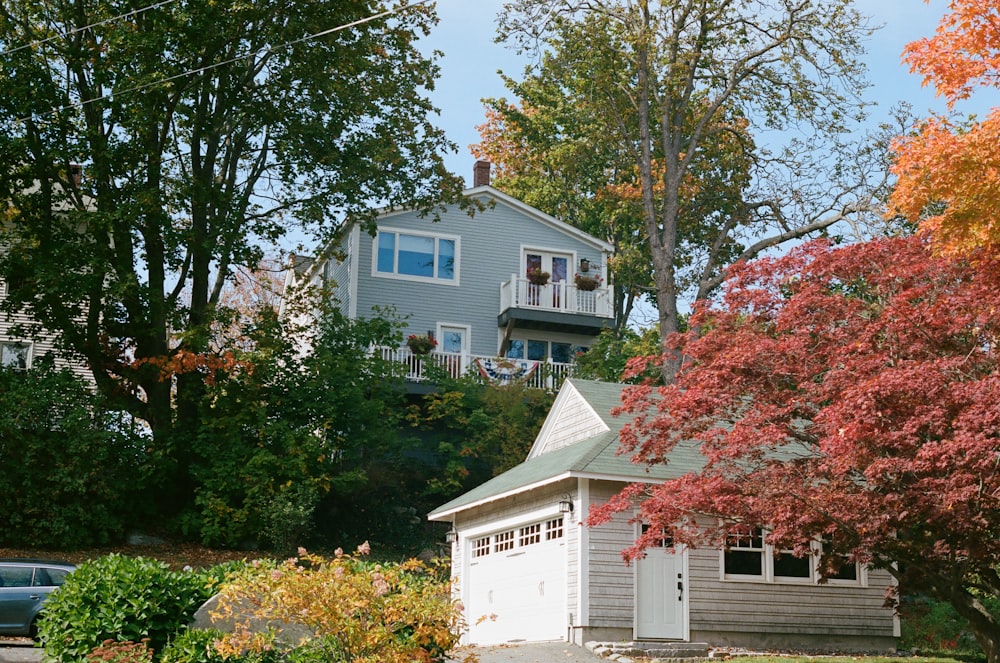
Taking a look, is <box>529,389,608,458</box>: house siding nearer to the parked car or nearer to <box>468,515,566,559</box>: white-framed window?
<box>468,515,566,559</box>: white-framed window

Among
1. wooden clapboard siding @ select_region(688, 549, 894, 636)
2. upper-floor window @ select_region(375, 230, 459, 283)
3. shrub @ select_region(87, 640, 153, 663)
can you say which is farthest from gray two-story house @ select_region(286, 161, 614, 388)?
shrub @ select_region(87, 640, 153, 663)

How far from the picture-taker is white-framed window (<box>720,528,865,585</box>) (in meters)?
19.6

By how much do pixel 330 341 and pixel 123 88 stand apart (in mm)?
8267

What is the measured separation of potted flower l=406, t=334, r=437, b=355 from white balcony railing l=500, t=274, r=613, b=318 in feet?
11.4

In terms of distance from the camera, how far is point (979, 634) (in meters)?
14.8

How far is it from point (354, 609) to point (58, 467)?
56.7ft

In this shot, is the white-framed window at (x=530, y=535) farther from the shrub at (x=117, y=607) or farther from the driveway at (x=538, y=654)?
the shrub at (x=117, y=607)

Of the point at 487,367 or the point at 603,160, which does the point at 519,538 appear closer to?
the point at 487,367

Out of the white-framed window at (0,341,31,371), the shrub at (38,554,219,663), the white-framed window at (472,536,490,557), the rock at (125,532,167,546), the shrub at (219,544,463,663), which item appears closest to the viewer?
the shrub at (219,544,463,663)

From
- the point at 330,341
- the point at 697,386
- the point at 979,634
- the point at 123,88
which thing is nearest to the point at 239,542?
the point at 330,341

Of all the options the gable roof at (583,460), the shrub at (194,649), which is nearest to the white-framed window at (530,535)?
the gable roof at (583,460)

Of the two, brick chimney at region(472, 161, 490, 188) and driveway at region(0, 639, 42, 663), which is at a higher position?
brick chimney at region(472, 161, 490, 188)

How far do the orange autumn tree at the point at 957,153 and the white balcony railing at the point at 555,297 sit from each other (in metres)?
20.7

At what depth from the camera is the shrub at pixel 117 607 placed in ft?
39.7
